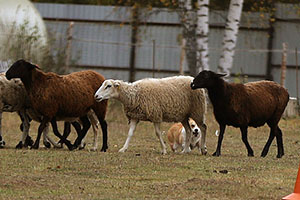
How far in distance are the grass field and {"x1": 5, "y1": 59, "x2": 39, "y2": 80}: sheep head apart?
1242 mm

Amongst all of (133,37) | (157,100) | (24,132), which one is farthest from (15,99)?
(133,37)

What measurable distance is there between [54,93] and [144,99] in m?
1.52

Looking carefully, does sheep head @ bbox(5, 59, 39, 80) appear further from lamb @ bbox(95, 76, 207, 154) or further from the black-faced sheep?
lamb @ bbox(95, 76, 207, 154)

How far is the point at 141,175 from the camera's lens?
417 inches

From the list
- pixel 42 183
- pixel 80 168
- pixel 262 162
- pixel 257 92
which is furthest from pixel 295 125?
pixel 42 183

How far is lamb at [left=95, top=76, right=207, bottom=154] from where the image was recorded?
13938mm

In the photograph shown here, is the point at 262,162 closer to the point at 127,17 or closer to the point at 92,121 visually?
the point at 92,121

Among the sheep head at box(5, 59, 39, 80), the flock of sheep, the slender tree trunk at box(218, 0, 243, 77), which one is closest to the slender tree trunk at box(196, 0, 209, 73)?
the slender tree trunk at box(218, 0, 243, 77)

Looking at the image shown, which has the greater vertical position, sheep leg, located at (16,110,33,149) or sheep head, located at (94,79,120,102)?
sheep head, located at (94,79,120,102)

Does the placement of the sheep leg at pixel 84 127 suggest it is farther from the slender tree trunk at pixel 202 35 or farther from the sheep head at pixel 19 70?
the slender tree trunk at pixel 202 35

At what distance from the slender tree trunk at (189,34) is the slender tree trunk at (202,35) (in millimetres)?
306

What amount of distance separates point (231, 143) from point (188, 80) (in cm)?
303

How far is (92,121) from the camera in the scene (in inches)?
590

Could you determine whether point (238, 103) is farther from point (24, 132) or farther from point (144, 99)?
point (24, 132)
